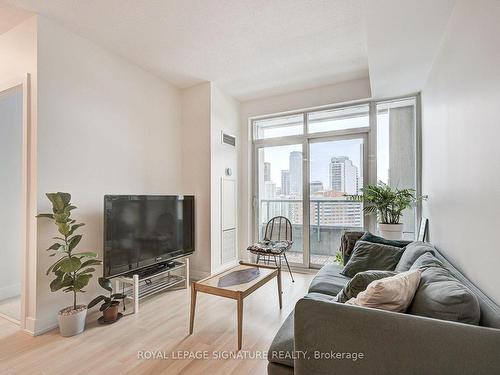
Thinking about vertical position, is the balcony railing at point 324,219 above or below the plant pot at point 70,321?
above

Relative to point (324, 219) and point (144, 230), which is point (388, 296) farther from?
point (324, 219)

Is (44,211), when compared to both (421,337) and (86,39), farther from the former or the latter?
(421,337)

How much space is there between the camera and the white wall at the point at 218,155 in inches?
149

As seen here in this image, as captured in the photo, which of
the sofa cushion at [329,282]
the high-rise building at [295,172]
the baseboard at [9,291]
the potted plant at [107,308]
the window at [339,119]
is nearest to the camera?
the sofa cushion at [329,282]

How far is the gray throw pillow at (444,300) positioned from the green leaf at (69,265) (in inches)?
93.6

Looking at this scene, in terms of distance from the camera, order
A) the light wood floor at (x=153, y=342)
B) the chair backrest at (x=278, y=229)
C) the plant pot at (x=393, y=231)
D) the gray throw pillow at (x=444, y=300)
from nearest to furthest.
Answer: the gray throw pillow at (x=444, y=300), the light wood floor at (x=153, y=342), the plant pot at (x=393, y=231), the chair backrest at (x=278, y=229)

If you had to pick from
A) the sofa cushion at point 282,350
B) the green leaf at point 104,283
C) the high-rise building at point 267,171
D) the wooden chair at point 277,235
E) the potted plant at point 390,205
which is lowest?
the green leaf at point 104,283

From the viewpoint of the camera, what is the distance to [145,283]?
10.7 ft

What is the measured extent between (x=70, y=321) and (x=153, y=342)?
75 cm

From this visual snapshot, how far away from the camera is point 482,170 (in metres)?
1.42

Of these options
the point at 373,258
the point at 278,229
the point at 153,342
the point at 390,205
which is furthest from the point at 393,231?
the point at 153,342

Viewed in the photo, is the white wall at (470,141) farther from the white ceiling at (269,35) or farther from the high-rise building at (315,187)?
the high-rise building at (315,187)

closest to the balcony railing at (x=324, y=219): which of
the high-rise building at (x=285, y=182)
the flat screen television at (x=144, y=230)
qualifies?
the high-rise building at (x=285, y=182)

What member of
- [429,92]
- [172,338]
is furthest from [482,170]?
[172,338]
